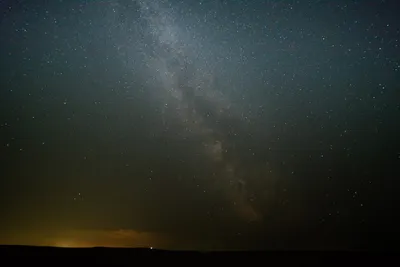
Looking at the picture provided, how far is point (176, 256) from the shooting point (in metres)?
15.9

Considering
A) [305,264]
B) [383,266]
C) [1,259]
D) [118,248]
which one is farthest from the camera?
[118,248]

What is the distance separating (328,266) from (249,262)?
8.71 ft

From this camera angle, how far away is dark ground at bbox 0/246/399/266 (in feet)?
46.2

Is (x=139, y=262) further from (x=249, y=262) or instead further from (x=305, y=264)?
(x=305, y=264)

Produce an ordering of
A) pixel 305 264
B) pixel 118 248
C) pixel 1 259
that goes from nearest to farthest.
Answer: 1. pixel 1 259
2. pixel 305 264
3. pixel 118 248

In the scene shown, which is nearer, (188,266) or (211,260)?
(188,266)

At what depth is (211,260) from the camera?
1541 centimetres

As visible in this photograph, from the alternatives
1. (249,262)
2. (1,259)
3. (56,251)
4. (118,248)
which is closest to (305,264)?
(249,262)

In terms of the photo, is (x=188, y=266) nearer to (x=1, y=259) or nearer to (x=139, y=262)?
(x=139, y=262)

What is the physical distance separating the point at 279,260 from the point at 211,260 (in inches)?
95.7

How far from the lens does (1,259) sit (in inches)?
525

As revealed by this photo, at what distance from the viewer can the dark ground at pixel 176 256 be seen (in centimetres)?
1408

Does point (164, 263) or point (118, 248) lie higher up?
point (118, 248)

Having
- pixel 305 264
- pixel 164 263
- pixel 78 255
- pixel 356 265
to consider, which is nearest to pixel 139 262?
pixel 164 263
